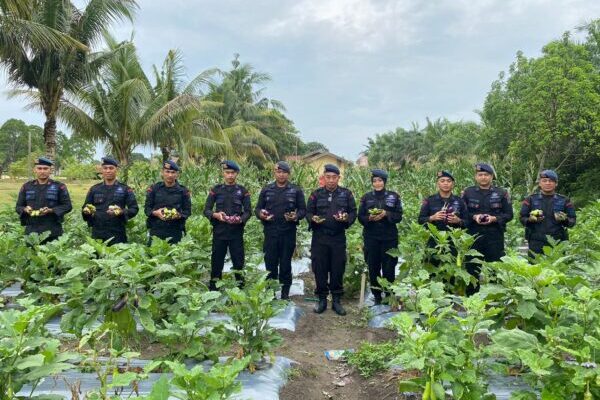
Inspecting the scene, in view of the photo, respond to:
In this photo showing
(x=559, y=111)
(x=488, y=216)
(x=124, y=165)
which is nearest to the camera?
(x=488, y=216)

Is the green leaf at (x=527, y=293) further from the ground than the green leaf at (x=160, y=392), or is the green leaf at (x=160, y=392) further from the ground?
the green leaf at (x=527, y=293)

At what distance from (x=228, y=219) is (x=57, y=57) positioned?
33.5ft

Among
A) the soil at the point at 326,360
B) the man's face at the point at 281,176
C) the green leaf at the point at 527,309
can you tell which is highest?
the man's face at the point at 281,176

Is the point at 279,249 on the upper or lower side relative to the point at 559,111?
lower

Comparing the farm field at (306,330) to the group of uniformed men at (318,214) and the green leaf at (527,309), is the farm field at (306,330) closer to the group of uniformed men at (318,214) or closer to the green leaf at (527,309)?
the green leaf at (527,309)

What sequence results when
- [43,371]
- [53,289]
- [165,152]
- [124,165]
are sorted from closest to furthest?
[43,371] → [53,289] → [124,165] → [165,152]

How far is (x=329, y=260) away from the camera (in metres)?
5.79

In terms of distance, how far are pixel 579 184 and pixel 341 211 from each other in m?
18.3

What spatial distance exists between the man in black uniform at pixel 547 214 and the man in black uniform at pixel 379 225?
154 centimetres

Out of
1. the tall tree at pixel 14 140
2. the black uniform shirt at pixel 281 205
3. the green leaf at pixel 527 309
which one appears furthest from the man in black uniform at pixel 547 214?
the tall tree at pixel 14 140

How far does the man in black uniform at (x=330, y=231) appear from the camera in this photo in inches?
223

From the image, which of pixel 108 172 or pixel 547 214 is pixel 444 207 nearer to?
pixel 547 214

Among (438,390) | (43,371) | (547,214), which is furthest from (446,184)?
(43,371)

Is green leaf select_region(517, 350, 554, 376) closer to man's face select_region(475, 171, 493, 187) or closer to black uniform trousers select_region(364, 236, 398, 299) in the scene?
black uniform trousers select_region(364, 236, 398, 299)
